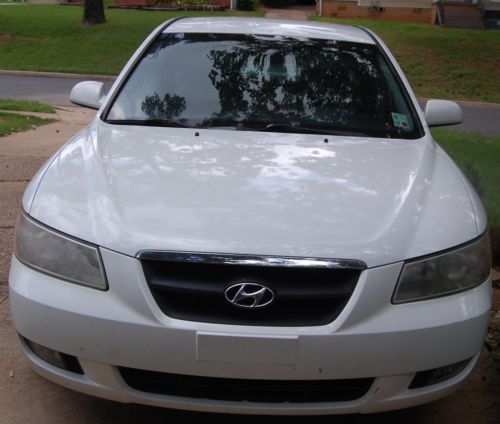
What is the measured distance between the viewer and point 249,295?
262 cm

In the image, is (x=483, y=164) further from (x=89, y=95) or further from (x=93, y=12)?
(x=93, y=12)

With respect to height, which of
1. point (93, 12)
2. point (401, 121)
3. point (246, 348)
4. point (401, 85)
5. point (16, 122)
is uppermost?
point (401, 85)

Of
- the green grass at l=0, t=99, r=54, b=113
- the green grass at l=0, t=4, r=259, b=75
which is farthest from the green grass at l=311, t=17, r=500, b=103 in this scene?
the green grass at l=0, t=99, r=54, b=113

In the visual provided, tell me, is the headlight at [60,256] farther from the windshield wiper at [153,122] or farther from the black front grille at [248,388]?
the windshield wiper at [153,122]

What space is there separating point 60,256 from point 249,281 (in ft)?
2.39

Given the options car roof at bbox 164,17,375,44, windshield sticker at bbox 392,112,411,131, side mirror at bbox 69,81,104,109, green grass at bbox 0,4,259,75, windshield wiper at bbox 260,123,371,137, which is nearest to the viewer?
windshield wiper at bbox 260,123,371,137

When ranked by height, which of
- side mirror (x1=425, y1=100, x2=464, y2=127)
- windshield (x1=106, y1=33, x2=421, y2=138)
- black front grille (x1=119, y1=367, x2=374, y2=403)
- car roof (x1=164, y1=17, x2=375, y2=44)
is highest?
car roof (x1=164, y1=17, x2=375, y2=44)

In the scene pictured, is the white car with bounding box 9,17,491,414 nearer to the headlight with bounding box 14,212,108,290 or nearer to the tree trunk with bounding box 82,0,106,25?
the headlight with bounding box 14,212,108,290

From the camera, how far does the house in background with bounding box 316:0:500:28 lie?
104 ft

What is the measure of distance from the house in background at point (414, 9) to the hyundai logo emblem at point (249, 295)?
30.7 m

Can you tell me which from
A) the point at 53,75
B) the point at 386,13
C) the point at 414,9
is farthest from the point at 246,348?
the point at 414,9

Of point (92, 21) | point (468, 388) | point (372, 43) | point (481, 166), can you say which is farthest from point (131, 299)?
point (92, 21)

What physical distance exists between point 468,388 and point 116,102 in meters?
2.35

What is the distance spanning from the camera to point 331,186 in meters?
3.14
